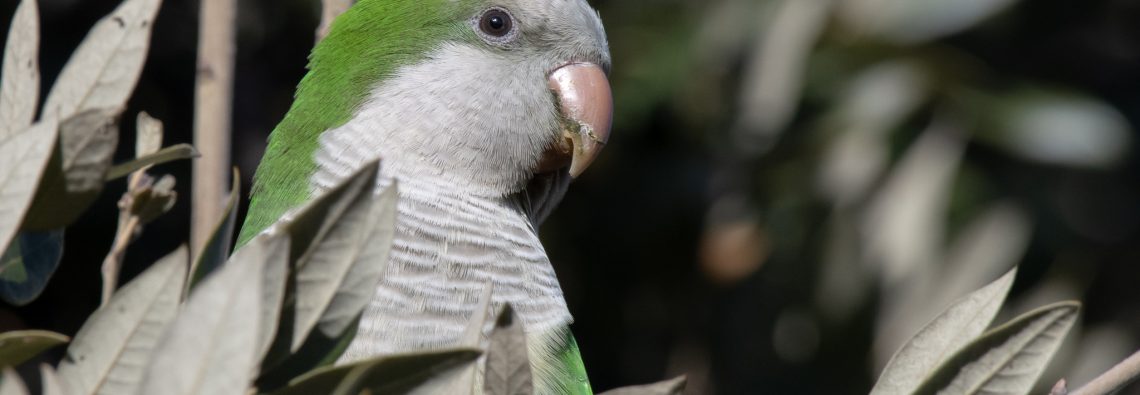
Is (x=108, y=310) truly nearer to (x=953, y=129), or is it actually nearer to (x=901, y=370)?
(x=901, y=370)

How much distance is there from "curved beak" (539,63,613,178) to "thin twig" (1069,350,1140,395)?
1165 millimetres

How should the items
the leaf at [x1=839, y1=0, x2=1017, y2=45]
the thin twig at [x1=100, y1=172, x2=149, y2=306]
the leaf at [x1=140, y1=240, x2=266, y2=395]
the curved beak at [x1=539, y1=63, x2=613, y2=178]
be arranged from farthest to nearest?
the leaf at [x1=839, y1=0, x2=1017, y2=45], the curved beak at [x1=539, y1=63, x2=613, y2=178], the thin twig at [x1=100, y1=172, x2=149, y2=306], the leaf at [x1=140, y1=240, x2=266, y2=395]

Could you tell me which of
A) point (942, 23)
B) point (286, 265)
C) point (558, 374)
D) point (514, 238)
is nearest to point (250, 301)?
point (286, 265)

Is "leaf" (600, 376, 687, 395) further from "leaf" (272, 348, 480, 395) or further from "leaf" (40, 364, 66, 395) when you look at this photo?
"leaf" (40, 364, 66, 395)

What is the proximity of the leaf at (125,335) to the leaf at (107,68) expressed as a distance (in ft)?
Answer: 0.89

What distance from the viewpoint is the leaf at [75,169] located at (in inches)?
33.8

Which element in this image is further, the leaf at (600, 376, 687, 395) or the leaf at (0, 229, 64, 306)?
the leaf at (0, 229, 64, 306)

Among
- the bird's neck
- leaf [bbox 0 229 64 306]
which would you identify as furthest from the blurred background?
leaf [bbox 0 229 64 306]

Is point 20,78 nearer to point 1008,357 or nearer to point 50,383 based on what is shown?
point 50,383

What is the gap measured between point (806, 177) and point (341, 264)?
290 cm

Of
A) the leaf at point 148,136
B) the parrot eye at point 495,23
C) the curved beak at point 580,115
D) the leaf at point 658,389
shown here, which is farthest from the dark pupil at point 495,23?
the leaf at point 658,389

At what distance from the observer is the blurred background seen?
130 inches

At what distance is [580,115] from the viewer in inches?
78.2

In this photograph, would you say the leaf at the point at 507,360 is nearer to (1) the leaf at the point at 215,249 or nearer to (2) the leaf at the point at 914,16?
(1) the leaf at the point at 215,249
